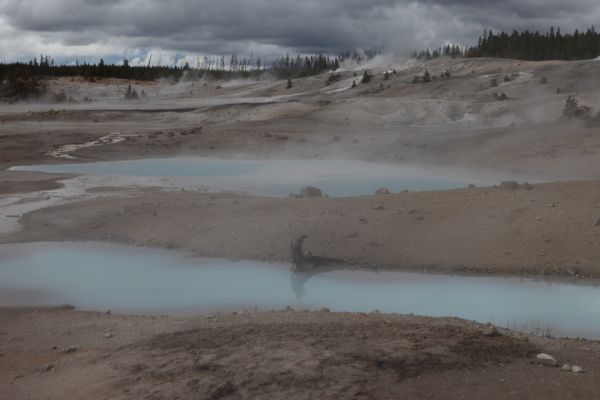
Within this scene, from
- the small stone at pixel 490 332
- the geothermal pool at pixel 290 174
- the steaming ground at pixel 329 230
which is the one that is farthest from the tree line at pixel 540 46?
the small stone at pixel 490 332

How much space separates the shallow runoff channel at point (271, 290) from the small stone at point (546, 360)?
157 centimetres

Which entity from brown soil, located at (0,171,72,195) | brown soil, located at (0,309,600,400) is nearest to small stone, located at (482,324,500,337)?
brown soil, located at (0,309,600,400)

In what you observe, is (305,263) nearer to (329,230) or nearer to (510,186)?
(329,230)

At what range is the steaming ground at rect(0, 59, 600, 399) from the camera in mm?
5523

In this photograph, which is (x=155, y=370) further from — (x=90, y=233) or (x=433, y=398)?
(x=90, y=233)

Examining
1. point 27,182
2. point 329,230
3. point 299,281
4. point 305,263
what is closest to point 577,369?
point 299,281

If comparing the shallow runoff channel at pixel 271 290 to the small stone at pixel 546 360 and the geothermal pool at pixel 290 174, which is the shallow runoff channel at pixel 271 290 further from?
the geothermal pool at pixel 290 174

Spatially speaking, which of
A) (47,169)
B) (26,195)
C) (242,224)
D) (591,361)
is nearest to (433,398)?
(591,361)

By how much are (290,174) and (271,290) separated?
381 inches

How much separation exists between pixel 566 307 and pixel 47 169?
613 inches

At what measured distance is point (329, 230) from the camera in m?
11.5

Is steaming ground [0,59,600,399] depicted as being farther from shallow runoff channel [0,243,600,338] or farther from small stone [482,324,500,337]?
shallow runoff channel [0,243,600,338]

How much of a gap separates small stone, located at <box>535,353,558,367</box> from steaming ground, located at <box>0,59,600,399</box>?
141 millimetres

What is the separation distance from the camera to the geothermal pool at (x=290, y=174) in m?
16.7
